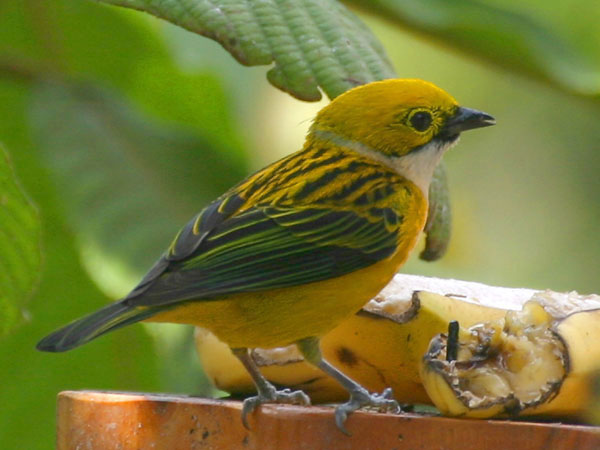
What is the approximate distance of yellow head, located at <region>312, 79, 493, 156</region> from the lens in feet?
12.0

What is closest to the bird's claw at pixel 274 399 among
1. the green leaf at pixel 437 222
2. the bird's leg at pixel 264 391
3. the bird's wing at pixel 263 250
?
the bird's leg at pixel 264 391

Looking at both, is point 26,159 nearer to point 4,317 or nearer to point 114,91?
point 114,91

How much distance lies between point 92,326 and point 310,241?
66 centimetres

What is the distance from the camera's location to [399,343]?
3.02 meters

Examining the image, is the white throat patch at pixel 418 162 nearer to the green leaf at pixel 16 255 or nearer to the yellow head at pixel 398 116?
the yellow head at pixel 398 116

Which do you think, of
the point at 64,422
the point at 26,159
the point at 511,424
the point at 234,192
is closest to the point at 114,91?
the point at 26,159

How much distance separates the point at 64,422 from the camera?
9.05ft

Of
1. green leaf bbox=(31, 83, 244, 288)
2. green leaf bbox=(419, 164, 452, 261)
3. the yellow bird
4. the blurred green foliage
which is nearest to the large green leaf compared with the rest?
the blurred green foliage

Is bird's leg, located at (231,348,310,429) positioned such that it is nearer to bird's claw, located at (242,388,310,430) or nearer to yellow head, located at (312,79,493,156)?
bird's claw, located at (242,388,310,430)

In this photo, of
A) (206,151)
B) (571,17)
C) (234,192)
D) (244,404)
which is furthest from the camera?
(571,17)

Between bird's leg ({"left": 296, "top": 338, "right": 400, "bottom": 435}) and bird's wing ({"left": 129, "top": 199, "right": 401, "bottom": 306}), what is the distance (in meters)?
0.20

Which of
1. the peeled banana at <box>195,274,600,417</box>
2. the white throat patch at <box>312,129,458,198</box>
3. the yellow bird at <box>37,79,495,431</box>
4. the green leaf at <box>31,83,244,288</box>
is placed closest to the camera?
the peeled banana at <box>195,274,600,417</box>

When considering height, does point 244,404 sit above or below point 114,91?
below

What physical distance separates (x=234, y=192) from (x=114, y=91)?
1.27m
